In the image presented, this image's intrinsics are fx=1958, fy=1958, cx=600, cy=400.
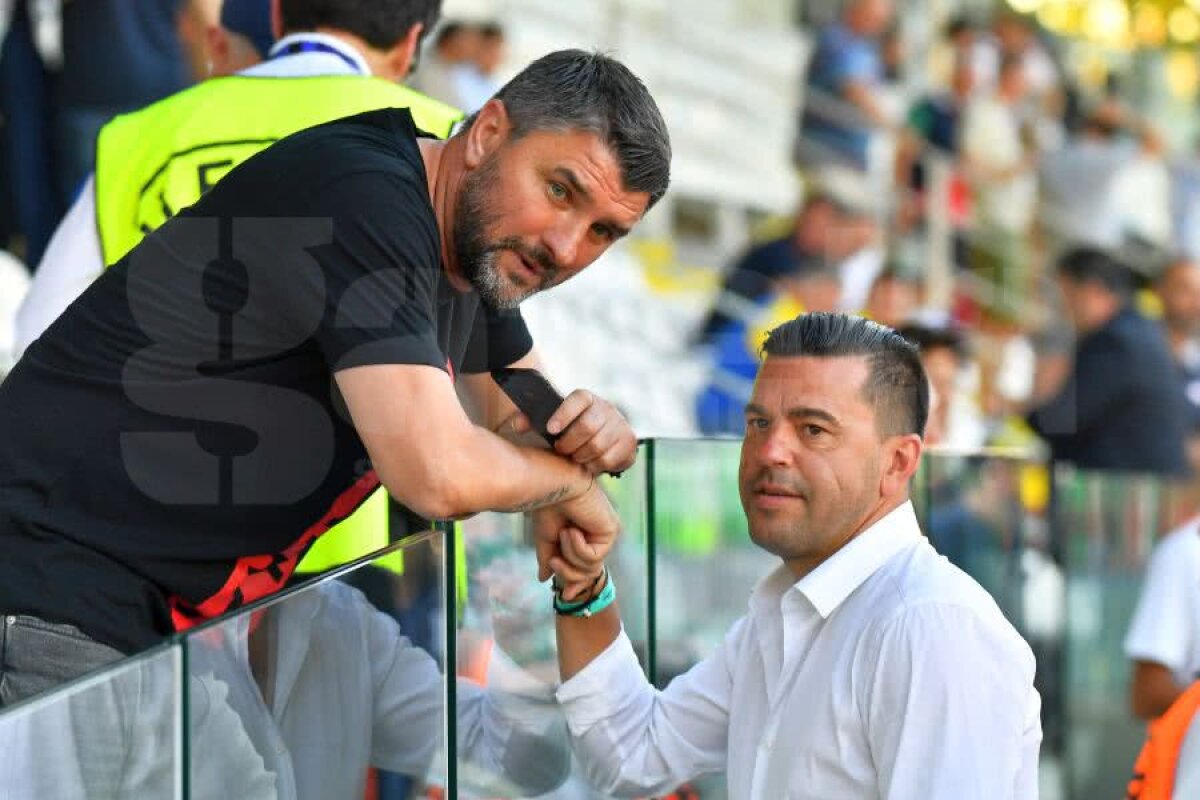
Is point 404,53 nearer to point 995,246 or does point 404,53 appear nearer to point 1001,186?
point 1001,186

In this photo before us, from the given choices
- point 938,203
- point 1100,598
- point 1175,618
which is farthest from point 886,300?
point 938,203

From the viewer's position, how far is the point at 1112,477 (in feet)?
17.6

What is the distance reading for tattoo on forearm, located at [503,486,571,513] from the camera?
226 centimetres

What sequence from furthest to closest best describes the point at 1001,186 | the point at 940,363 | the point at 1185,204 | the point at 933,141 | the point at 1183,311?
the point at 1185,204
the point at 1001,186
the point at 933,141
the point at 1183,311
the point at 940,363

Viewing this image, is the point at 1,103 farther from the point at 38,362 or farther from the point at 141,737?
the point at 141,737

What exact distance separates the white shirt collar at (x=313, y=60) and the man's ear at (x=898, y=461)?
1.02 m

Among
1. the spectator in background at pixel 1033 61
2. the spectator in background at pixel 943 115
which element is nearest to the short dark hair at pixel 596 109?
the spectator in background at pixel 943 115

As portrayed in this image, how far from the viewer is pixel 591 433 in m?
2.32

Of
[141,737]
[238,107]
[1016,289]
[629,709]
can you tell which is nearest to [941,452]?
[629,709]

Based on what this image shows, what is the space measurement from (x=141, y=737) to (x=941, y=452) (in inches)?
95.4

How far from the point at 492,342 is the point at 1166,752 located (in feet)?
3.70

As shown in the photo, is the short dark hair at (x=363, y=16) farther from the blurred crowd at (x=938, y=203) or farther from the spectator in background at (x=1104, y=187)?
the spectator in background at (x=1104, y=187)

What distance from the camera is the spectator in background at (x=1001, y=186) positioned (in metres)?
10.7

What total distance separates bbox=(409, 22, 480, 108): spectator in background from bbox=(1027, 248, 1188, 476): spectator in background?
7.18 feet
